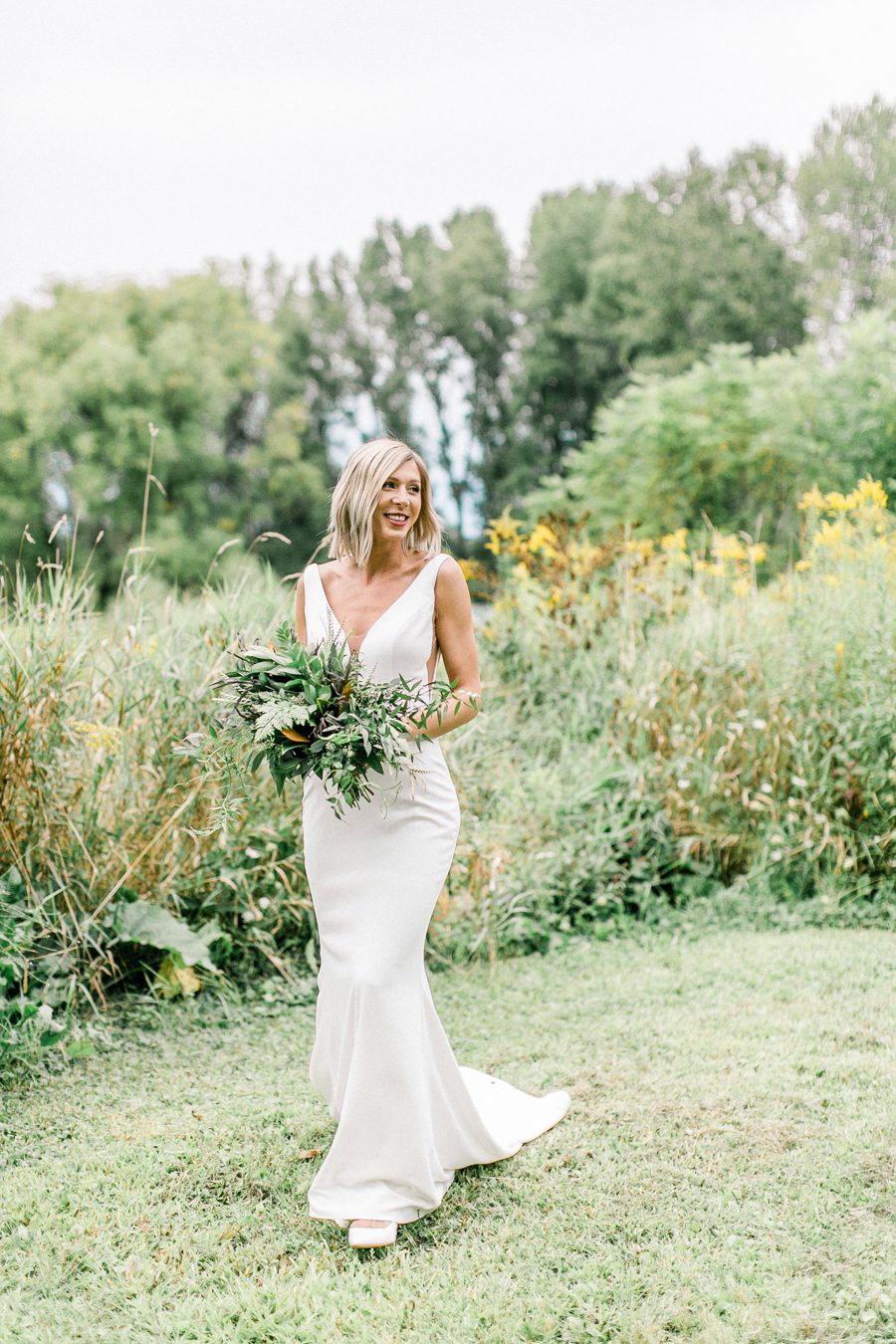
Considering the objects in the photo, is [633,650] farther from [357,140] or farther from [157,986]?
[357,140]

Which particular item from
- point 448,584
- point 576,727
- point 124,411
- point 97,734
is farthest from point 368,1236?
point 124,411

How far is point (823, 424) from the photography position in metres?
13.8

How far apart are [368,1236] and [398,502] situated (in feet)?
6.25

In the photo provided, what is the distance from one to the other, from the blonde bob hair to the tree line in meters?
15.0

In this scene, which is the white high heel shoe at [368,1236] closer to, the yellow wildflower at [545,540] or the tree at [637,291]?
the yellow wildflower at [545,540]

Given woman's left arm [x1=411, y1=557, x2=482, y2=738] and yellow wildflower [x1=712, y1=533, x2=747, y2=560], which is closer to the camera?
woman's left arm [x1=411, y1=557, x2=482, y2=738]

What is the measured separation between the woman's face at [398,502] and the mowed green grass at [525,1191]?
6.06 ft

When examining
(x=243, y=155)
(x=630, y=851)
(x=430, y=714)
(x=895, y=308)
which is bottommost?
(x=630, y=851)

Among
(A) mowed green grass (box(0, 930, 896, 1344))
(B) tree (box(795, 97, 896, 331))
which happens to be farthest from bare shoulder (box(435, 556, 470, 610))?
(B) tree (box(795, 97, 896, 331))

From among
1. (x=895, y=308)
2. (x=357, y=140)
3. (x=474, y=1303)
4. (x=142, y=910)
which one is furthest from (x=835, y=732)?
(x=357, y=140)

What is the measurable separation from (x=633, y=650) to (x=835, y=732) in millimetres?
1290

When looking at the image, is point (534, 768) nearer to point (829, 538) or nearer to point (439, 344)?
point (829, 538)

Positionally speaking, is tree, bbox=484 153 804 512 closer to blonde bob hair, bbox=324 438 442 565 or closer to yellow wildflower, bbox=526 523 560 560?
yellow wildflower, bbox=526 523 560 560

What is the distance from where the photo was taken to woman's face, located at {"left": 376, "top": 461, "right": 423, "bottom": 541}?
10.3ft
